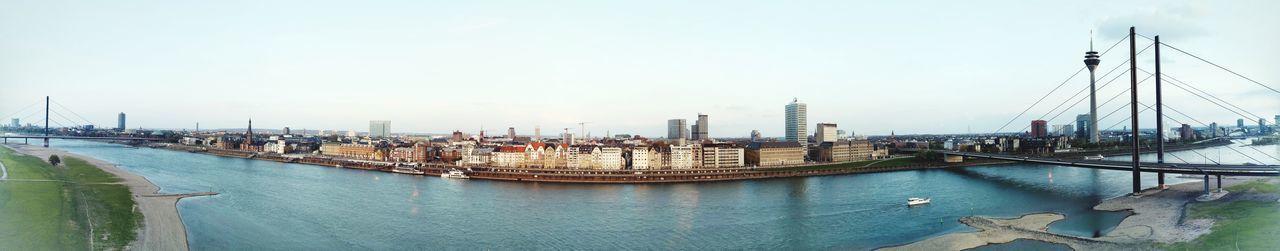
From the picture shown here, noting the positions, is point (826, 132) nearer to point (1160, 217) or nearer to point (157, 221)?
point (1160, 217)

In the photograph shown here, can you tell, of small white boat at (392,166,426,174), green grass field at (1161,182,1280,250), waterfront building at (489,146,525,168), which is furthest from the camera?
waterfront building at (489,146,525,168)

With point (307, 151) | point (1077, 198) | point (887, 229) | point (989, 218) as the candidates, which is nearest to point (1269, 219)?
point (989, 218)

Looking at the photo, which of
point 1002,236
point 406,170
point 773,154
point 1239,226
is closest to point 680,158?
point 773,154

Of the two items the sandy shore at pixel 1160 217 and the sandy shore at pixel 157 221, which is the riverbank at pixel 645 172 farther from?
the sandy shore at pixel 1160 217

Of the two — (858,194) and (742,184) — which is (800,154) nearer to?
(742,184)

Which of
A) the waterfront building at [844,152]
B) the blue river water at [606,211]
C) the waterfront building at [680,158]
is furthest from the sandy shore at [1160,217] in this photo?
the waterfront building at [844,152]

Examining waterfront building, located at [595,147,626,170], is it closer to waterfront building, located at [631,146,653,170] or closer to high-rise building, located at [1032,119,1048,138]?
waterfront building, located at [631,146,653,170]

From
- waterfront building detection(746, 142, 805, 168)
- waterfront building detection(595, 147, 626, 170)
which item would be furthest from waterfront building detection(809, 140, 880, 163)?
waterfront building detection(595, 147, 626, 170)

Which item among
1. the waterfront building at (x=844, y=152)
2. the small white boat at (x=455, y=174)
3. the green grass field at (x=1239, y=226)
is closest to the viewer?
the green grass field at (x=1239, y=226)
